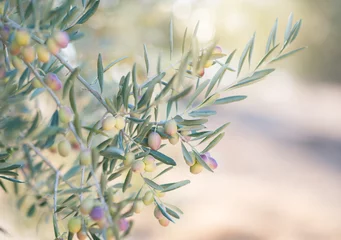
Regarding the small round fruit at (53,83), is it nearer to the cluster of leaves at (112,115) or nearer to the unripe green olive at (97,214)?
the cluster of leaves at (112,115)

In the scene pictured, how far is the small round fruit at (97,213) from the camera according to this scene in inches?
12.7

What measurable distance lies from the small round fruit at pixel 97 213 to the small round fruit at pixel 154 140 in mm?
93

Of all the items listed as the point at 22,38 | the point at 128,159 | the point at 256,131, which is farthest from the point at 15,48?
the point at 256,131

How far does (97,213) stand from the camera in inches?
12.8

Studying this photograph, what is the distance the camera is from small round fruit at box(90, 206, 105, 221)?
0.32 m

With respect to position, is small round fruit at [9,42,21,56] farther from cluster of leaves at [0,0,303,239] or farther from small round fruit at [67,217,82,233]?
small round fruit at [67,217,82,233]

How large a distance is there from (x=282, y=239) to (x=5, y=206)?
6.89 ft

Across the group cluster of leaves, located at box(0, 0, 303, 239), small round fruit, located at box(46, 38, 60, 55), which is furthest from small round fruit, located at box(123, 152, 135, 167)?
small round fruit, located at box(46, 38, 60, 55)

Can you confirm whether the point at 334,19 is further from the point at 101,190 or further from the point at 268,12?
the point at 101,190

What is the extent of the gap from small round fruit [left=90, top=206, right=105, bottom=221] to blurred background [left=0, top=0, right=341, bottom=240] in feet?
0.52

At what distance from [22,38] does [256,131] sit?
6.08 m

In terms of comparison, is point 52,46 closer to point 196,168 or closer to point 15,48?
point 15,48

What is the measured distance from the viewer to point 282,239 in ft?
9.53

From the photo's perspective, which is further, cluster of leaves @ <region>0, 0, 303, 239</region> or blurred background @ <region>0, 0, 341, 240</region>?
blurred background @ <region>0, 0, 341, 240</region>
